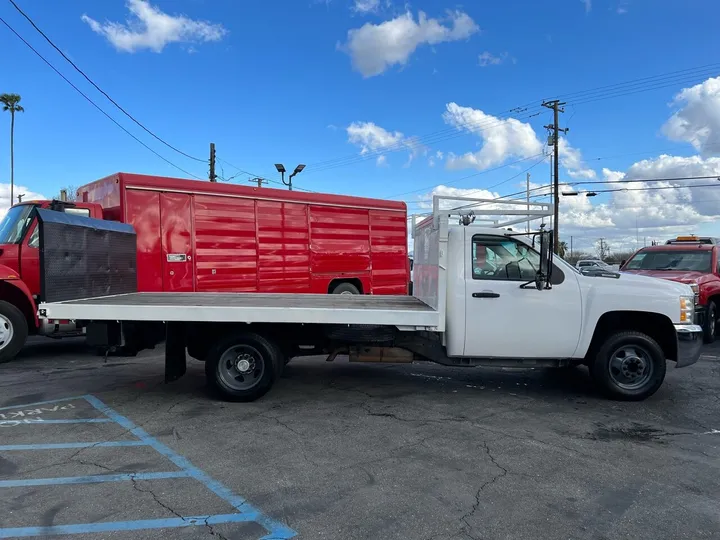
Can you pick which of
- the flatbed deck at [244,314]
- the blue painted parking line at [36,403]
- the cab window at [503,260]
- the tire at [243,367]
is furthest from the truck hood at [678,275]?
the blue painted parking line at [36,403]

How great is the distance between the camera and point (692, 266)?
10680mm

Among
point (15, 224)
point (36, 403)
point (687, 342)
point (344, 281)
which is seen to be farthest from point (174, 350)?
point (687, 342)

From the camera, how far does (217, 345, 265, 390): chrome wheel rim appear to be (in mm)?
5852

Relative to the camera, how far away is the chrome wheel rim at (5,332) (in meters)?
7.99

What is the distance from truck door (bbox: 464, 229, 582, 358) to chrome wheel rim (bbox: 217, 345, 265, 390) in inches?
95.9

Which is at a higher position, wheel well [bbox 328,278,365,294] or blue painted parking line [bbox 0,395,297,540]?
wheel well [bbox 328,278,365,294]

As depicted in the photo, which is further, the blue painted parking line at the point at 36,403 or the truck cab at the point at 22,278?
the truck cab at the point at 22,278

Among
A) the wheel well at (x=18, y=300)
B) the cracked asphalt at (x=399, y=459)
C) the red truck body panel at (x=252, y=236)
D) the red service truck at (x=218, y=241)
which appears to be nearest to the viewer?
the cracked asphalt at (x=399, y=459)

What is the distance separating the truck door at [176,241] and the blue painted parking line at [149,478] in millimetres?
3719

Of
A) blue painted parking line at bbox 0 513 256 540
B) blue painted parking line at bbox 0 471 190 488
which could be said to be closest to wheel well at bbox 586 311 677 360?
blue painted parking line at bbox 0 513 256 540

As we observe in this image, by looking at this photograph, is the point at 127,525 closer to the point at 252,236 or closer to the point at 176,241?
the point at 176,241

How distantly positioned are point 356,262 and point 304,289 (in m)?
1.50

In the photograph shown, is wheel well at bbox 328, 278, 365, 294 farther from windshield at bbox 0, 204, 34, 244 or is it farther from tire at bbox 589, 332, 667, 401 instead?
tire at bbox 589, 332, 667, 401

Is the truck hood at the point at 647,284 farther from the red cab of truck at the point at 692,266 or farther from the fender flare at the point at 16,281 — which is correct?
the fender flare at the point at 16,281
